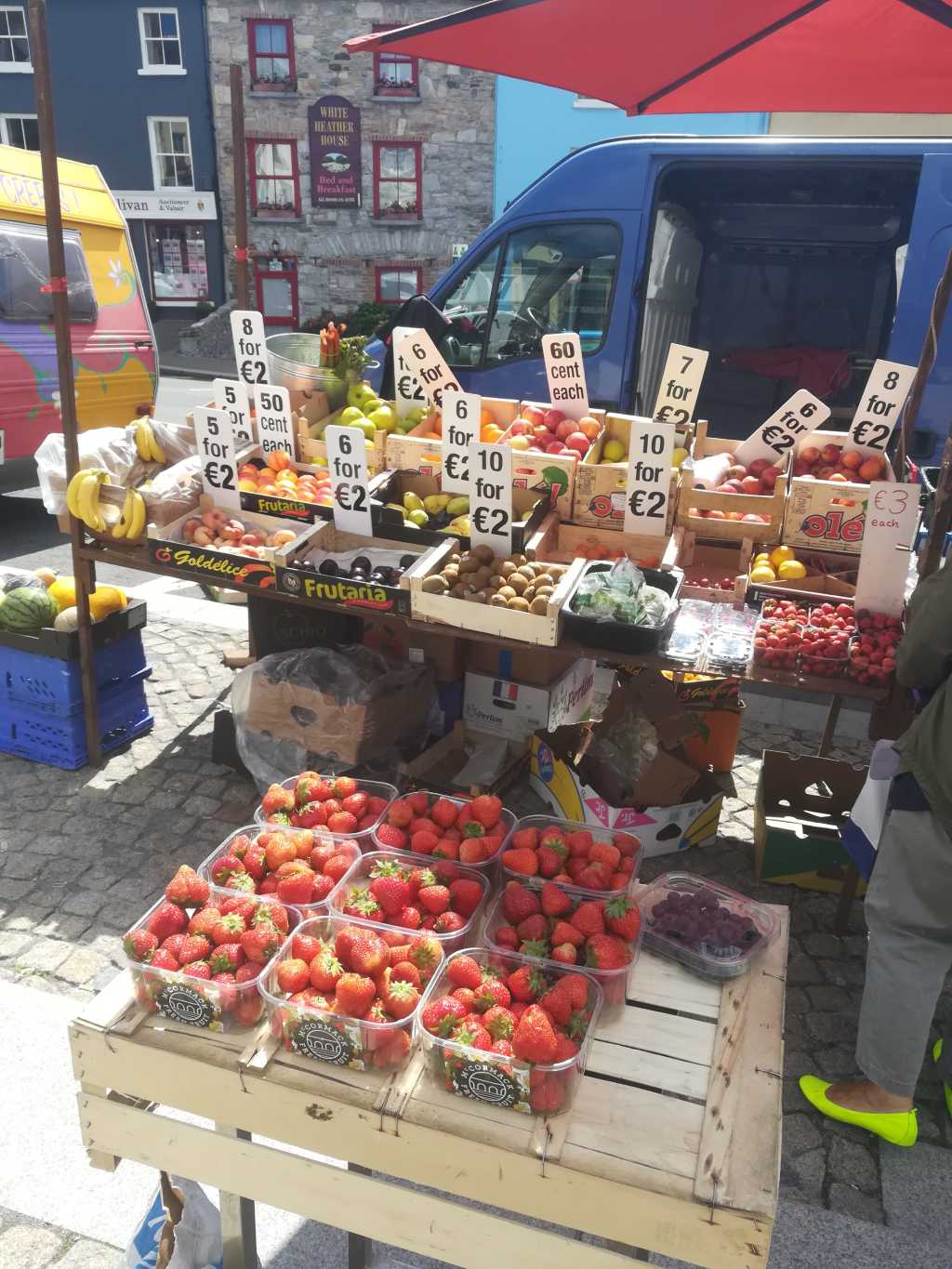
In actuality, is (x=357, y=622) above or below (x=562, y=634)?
below

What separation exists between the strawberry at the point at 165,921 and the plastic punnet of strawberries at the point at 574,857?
2.54ft

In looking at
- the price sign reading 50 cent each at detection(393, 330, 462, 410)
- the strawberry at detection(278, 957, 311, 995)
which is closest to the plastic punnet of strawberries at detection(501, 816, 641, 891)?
the strawberry at detection(278, 957, 311, 995)

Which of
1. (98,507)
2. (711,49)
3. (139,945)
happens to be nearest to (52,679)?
(98,507)

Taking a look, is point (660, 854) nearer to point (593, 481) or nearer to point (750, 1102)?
point (593, 481)

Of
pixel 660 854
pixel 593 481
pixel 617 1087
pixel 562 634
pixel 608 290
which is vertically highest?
pixel 608 290

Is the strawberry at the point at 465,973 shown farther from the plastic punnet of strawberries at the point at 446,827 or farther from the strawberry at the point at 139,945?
the strawberry at the point at 139,945

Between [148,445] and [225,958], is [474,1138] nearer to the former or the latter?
[225,958]

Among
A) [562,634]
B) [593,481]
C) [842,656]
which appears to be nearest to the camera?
[842,656]

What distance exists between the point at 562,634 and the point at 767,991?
1.39 metres

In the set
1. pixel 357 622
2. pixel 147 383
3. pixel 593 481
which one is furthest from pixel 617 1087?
pixel 147 383

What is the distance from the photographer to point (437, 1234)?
5.92 ft

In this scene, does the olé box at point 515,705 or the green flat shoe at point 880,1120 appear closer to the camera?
A: the green flat shoe at point 880,1120

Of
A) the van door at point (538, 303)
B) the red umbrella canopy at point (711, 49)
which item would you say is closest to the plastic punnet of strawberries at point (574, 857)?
the red umbrella canopy at point (711, 49)

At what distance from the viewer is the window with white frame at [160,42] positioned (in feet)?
62.1
